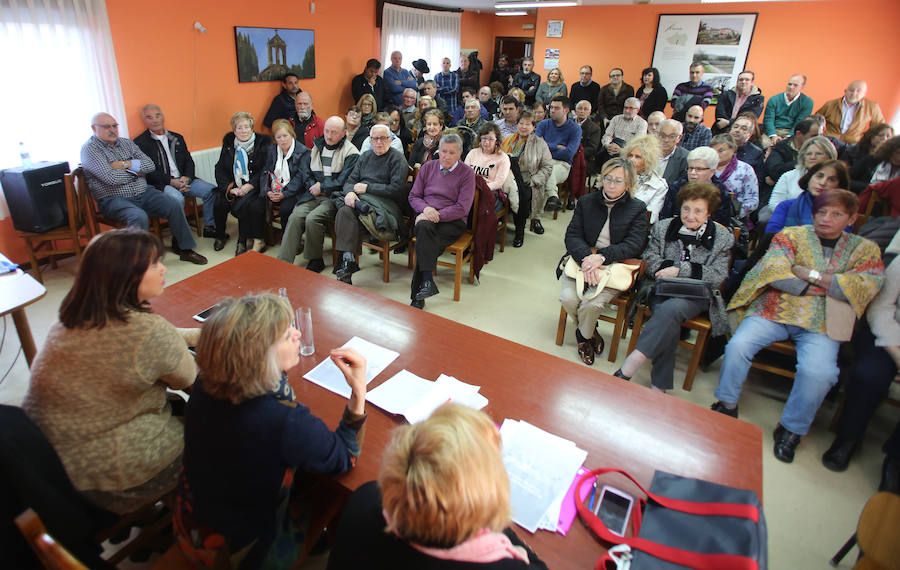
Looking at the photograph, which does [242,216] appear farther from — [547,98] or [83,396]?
[547,98]

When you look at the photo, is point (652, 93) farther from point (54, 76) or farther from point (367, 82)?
point (54, 76)

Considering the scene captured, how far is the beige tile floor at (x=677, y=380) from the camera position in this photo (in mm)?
2006

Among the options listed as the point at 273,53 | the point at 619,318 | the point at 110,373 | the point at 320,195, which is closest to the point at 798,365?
the point at 619,318

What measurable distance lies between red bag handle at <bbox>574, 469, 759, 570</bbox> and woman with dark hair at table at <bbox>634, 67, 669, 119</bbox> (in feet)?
24.7

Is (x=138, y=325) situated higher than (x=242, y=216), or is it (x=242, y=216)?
(x=138, y=325)

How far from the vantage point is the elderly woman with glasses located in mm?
2973

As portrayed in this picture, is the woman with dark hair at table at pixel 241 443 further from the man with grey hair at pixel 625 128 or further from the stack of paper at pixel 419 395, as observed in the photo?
the man with grey hair at pixel 625 128

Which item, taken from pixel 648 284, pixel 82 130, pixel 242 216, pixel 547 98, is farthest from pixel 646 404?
pixel 547 98

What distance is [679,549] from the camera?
3.59ft

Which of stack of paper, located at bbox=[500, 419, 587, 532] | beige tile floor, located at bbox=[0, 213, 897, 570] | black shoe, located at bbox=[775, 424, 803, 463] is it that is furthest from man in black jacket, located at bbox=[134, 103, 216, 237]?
black shoe, located at bbox=[775, 424, 803, 463]

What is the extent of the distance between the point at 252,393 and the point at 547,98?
26.0 feet

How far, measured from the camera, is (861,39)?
6770mm

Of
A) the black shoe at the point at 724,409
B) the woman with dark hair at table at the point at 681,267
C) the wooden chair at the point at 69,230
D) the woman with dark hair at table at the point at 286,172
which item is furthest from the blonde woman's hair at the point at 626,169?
the wooden chair at the point at 69,230

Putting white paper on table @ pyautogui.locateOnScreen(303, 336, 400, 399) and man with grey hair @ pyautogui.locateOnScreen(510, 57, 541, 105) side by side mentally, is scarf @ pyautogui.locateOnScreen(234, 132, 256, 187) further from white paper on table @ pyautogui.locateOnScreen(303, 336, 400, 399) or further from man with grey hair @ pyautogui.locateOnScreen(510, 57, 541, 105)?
man with grey hair @ pyautogui.locateOnScreen(510, 57, 541, 105)
